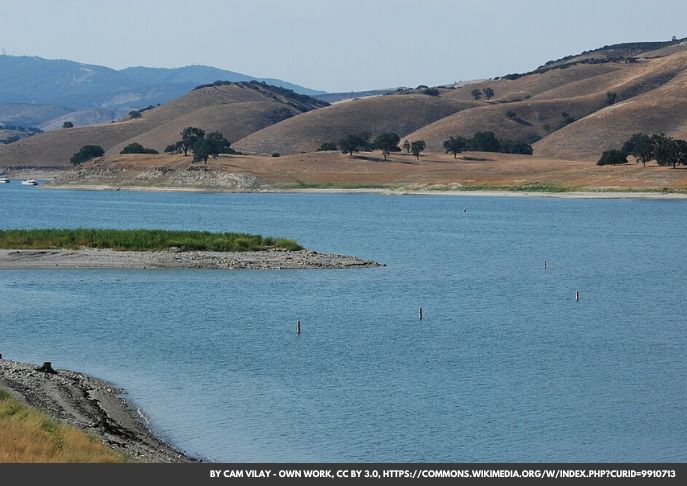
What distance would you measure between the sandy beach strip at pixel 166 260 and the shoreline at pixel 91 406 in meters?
31.2

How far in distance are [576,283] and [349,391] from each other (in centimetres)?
3362

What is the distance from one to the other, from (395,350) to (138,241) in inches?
1357

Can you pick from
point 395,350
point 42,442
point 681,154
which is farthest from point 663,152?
point 42,442

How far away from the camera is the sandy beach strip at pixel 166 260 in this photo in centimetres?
6769

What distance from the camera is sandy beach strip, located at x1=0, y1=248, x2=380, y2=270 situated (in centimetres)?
6769

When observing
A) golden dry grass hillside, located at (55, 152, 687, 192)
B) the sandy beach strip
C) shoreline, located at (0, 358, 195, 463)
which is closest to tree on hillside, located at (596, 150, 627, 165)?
golden dry grass hillside, located at (55, 152, 687, 192)

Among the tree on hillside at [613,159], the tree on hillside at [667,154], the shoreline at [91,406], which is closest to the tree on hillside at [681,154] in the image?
the tree on hillside at [667,154]

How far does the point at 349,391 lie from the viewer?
115 ft

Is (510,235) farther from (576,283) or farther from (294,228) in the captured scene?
(576,283)

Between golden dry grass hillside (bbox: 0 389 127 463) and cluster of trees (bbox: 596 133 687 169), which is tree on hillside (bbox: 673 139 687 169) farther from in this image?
golden dry grass hillside (bbox: 0 389 127 463)

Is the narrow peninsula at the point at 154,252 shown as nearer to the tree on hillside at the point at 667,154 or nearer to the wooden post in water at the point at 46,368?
the wooden post in water at the point at 46,368

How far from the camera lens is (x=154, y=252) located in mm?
71000

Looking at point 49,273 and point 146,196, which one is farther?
point 146,196

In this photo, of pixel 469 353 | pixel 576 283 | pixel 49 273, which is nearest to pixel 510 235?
pixel 576 283
